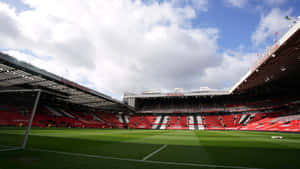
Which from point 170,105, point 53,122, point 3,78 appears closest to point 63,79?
point 3,78

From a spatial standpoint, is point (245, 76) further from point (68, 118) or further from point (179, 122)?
point (68, 118)

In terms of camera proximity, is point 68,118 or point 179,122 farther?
point 179,122

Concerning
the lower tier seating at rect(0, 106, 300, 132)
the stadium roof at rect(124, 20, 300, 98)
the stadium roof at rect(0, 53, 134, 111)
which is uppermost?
the stadium roof at rect(124, 20, 300, 98)

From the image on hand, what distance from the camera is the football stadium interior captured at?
4.46 meters

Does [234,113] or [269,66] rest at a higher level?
[269,66]

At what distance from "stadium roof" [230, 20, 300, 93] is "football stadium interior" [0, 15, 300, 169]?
0.38 feet

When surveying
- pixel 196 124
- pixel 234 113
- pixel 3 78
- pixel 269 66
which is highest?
pixel 269 66

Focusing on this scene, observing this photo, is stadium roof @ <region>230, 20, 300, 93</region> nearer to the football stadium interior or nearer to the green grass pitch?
the football stadium interior

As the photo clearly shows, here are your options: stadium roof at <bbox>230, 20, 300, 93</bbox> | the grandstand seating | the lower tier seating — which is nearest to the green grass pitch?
stadium roof at <bbox>230, 20, 300, 93</bbox>

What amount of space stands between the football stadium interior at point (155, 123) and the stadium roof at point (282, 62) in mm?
115

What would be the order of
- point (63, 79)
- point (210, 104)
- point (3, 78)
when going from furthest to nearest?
1. point (210, 104)
2. point (63, 79)
3. point (3, 78)

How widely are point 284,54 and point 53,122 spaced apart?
4036 cm

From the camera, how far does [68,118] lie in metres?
36.6

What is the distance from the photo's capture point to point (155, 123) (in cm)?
5284
